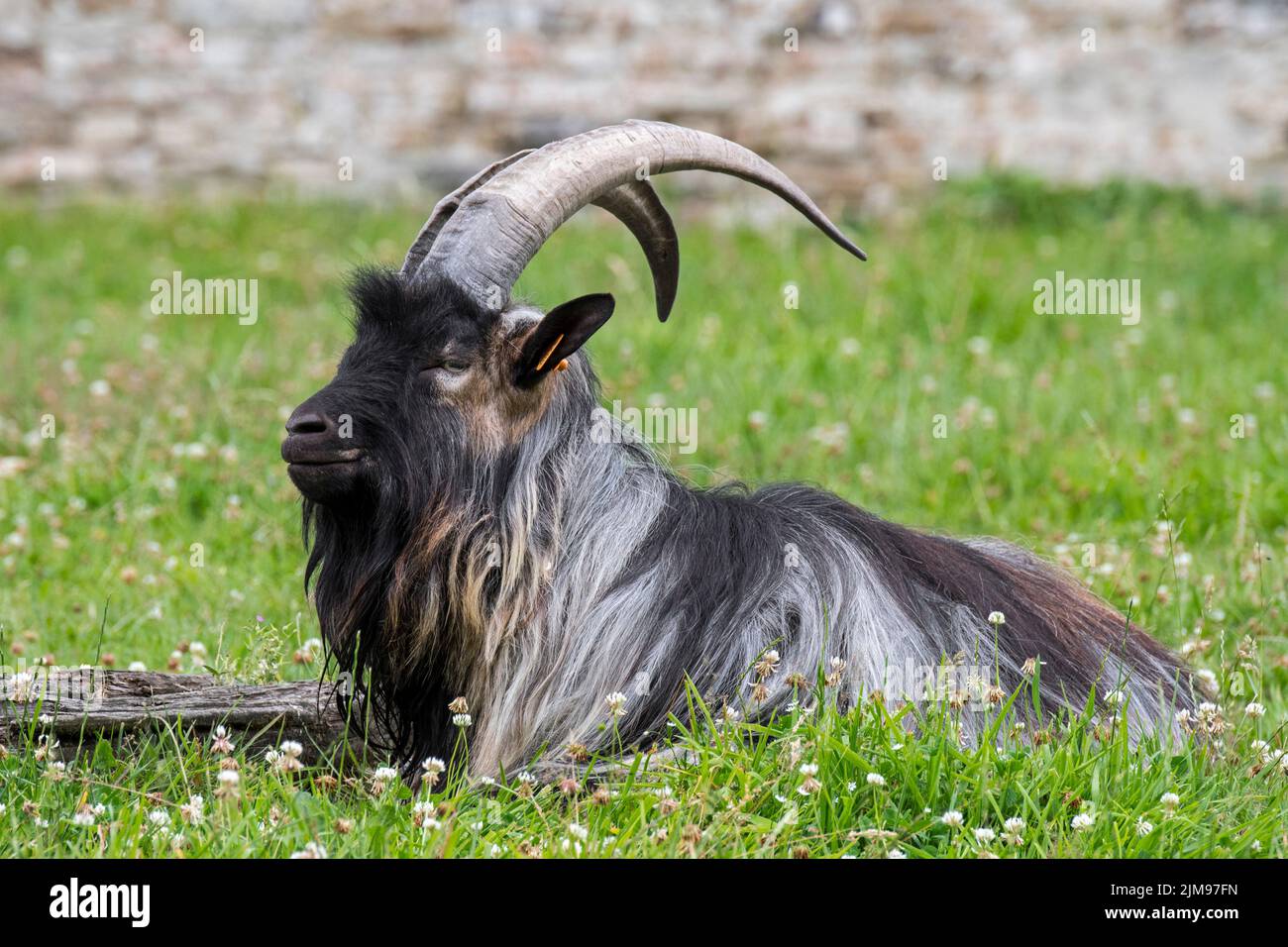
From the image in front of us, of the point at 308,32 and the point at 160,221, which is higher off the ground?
the point at 308,32

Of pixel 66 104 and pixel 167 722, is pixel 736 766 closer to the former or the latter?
pixel 167 722

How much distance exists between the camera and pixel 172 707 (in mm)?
4281

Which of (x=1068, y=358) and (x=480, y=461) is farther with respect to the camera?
(x=1068, y=358)

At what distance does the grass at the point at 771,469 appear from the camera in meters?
3.72

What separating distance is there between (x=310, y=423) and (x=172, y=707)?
906mm

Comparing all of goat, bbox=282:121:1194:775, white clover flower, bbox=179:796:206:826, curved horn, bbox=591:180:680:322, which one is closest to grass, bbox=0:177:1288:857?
white clover flower, bbox=179:796:206:826

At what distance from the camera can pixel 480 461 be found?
4.23m

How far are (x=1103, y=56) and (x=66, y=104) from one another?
8229 mm

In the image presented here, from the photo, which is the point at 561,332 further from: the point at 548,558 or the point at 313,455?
the point at 313,455

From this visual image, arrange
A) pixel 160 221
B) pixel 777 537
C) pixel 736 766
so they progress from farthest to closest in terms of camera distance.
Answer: pixel 160 221 → pixel 777 537 → pixel 736 766

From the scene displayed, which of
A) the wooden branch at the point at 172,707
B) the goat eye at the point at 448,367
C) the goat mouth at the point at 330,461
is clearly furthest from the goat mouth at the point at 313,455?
the wooden branch at the point at 172,707

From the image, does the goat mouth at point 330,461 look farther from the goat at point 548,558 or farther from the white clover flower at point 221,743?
the white clover flower at point 221,743

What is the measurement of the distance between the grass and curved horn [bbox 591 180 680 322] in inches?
60.6
